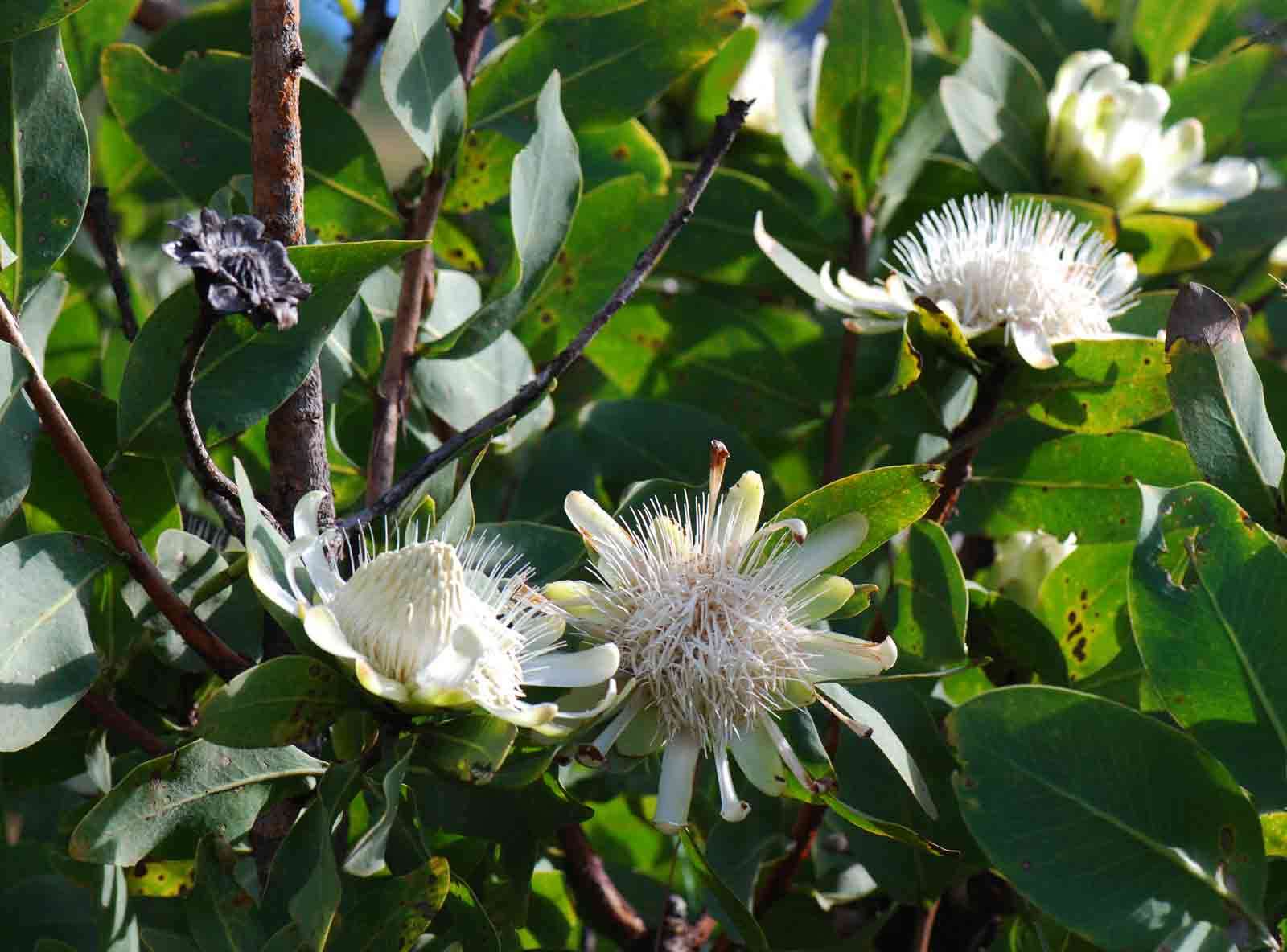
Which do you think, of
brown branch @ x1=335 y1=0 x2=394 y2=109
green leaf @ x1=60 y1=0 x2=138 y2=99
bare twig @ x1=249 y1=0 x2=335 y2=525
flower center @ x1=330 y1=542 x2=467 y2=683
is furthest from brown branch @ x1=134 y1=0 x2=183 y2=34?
flower center @ x1=330 y1=542 x2=467 y2=683

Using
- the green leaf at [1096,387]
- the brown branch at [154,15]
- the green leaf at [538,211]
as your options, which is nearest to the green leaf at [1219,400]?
the green leaf at [1096,387]

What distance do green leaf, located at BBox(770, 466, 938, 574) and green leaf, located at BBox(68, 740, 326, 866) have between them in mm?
415

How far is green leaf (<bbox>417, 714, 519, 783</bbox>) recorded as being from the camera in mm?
917

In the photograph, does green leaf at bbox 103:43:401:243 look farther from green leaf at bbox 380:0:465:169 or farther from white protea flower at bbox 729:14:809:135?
white protea flower at bbox 729:14:809:135

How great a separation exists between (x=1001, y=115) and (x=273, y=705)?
1241 millimetres

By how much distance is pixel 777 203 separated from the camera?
1.74 metres

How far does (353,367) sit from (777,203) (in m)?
0.64

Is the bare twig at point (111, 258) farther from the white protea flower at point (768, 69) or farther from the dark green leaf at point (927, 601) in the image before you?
the white protea flower at point (768, 69)

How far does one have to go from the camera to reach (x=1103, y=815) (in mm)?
1000

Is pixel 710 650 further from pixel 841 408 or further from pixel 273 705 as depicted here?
pixel 841 408

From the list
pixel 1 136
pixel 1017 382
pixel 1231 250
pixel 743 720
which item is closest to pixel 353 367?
pixel 1 136

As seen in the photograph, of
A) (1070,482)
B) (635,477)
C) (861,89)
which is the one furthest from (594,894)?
(861,89)

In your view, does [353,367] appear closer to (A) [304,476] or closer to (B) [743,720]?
(A) [304,476]

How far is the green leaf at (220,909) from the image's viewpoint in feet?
3.24
